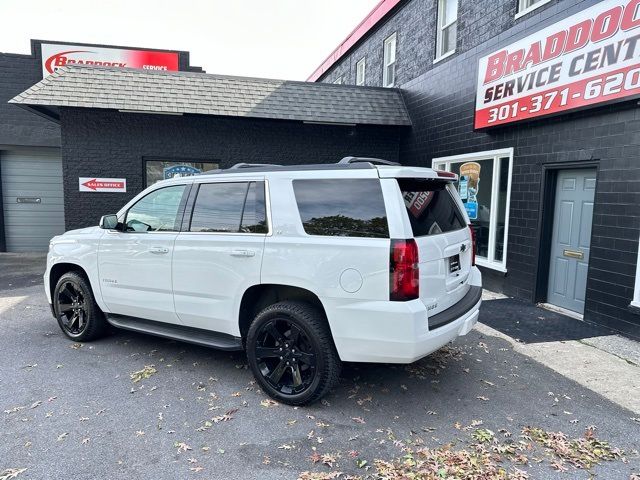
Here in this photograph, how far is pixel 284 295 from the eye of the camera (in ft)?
12.6

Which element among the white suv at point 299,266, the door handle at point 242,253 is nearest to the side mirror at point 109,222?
the white suv at point 299,266

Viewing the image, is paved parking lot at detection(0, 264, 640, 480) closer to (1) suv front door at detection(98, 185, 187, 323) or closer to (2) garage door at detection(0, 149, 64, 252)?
(1) suv front door at detection(98, 185, 187, 323)

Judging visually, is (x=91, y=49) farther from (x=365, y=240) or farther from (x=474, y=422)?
Result: (x=474, y=422)

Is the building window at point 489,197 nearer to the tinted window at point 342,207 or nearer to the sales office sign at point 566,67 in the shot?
the sales office sign at point 566,67

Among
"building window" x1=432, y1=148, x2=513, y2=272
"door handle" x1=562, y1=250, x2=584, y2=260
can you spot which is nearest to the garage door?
"building window" x1=432, y1=148, x2=513, y2=272

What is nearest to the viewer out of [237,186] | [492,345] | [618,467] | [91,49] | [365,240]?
[618,467]

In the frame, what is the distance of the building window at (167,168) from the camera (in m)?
9.95

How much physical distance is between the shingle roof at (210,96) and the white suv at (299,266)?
5.34m

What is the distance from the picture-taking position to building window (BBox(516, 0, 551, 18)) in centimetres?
666

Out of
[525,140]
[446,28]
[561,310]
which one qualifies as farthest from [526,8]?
[561,310]

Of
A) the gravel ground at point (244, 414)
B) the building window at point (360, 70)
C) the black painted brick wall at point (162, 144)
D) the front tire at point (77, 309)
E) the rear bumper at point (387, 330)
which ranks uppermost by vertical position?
the building window at point (360, 70)

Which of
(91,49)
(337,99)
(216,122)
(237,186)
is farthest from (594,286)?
(91,49)

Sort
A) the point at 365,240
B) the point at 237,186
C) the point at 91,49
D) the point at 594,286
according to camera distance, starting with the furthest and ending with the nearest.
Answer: the point at 91,49
the point at 594,286
the point at 237,186
the point at 365,240

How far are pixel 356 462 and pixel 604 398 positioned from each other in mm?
2475
